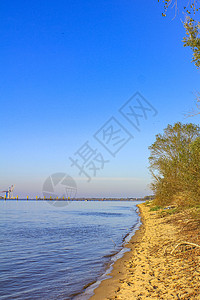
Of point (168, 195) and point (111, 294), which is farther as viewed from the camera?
point (168, 195)

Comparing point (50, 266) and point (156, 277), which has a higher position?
point (156, 277)

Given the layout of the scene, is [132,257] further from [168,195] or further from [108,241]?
[168,195]

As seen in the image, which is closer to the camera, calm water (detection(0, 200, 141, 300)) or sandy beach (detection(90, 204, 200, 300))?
sandy beach (detection(90, 204, 200, 300))

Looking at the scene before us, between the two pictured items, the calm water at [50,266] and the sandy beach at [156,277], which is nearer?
the sandy beach at [156,277]

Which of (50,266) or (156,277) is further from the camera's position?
(50,266)

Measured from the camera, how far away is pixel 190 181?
13.9 meters

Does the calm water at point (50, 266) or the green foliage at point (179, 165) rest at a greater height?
the green foliage at point (179, 165)

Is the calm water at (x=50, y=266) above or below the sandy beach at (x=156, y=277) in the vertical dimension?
below

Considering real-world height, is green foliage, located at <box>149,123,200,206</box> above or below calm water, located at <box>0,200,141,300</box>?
above

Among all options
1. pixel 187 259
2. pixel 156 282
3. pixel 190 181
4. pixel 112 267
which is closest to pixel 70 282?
pixel 112 267

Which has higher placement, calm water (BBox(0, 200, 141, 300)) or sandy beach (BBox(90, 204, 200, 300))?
sandy beach (BBox(90, 204, 200, 300))

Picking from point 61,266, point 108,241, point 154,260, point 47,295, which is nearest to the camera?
point 47,295

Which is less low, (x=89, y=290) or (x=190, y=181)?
(x=190, y=181)

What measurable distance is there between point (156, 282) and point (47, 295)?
3.63 meters
